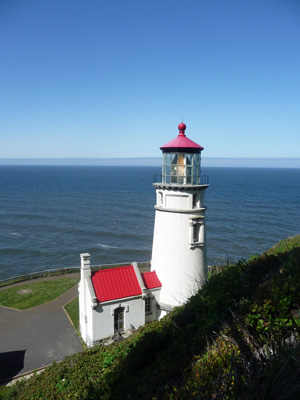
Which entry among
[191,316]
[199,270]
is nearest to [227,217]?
[199,270]

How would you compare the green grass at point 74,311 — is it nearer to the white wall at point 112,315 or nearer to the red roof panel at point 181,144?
the white wall at point 112,315

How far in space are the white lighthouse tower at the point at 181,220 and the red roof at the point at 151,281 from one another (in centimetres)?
38

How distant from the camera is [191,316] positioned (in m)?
9.18

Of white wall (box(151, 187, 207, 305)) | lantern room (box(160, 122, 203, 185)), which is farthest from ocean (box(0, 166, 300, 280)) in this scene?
lantern room (box(160, 122, 203, 185))

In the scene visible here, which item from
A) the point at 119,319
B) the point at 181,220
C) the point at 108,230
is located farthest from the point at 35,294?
the point at 108,230

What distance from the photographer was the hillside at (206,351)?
406cm

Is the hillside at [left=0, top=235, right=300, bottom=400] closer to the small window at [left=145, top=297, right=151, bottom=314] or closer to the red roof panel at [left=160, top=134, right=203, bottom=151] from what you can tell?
the small window at [left=145, top=297, right=151, bottom=314]

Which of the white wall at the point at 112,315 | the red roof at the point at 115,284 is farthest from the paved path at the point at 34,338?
the red roof at the point at 115,284

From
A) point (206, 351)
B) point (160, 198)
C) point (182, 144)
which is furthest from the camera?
point (160, 198)

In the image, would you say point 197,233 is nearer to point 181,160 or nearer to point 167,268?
point 167,268

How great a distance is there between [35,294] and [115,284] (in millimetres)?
10467

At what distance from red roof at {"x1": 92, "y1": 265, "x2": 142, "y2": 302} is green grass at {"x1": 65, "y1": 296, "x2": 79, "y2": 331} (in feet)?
15.2

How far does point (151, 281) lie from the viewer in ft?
49.6

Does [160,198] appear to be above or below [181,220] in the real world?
above
